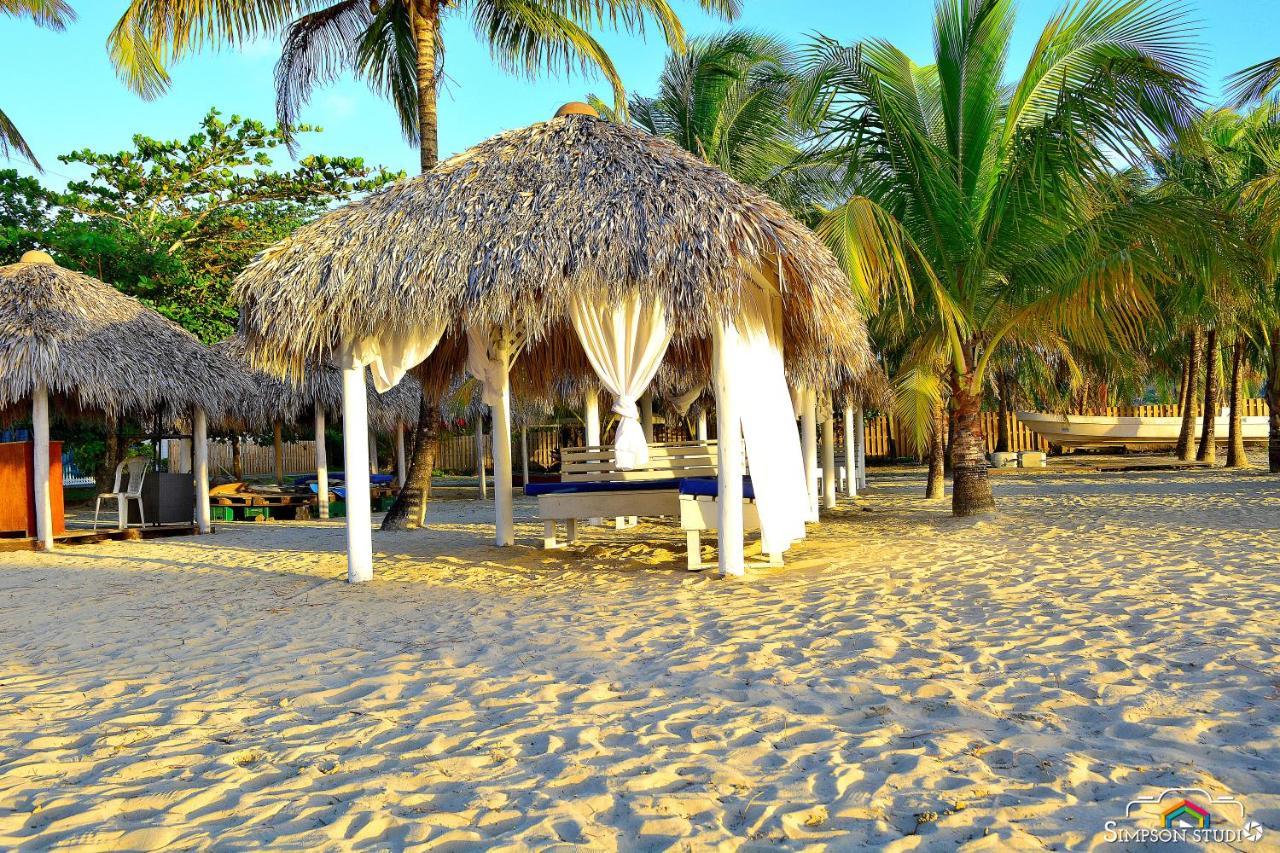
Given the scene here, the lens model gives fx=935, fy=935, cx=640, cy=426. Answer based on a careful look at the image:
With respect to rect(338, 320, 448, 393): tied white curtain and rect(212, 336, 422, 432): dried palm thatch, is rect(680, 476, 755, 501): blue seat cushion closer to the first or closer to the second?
rect(338, 320, 448, 393): tied white curtain

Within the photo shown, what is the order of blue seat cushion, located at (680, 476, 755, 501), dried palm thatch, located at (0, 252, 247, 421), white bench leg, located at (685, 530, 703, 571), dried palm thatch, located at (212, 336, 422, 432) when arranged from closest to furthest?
1. blue seat cushion, located at (680, 476, 755, 501)
2. white bench leg, located at (685, 530, 703, 571)
3. dried palm thatch, located at (0, 252, 247, 421)
4. dried palm thatch, located at (212, 336, 422, 432)

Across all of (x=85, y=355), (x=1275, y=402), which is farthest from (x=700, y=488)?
(x=1275, y=402)

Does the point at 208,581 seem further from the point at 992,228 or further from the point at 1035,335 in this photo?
the point at 1035,335

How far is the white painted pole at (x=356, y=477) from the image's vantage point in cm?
690

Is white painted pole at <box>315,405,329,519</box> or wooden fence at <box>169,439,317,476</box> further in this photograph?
wooden fence at <box>169,439,317,476</box>

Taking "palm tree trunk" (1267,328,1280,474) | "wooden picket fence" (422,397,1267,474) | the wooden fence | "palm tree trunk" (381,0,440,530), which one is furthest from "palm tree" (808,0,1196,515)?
the wooden fence

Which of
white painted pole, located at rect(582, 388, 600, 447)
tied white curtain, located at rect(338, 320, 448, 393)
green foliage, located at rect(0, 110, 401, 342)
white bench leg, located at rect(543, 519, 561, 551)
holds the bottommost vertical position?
white bench leg, located at rect(543, 519, 561, 551)

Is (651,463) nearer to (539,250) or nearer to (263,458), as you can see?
(539,250)

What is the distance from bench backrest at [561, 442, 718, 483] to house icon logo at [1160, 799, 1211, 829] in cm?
654

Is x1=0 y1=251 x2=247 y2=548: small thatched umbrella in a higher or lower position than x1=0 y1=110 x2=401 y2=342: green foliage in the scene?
lower

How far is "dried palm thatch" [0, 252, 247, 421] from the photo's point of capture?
390 inches

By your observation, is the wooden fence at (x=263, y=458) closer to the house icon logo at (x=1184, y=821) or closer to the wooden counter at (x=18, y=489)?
the wooden counter at (x=18, y=489)

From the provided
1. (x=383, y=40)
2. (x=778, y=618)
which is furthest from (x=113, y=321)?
(x=778, y=618)

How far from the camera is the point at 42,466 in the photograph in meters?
10.3
